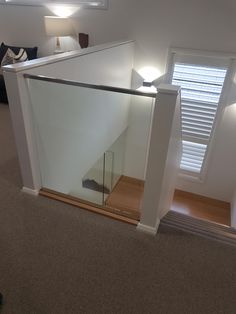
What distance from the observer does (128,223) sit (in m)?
2.04

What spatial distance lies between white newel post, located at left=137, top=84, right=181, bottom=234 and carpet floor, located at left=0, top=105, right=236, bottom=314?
0.16 m

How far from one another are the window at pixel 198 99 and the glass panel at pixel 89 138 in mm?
1403

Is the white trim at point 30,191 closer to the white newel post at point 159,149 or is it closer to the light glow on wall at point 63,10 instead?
the white newel post at point 159,149

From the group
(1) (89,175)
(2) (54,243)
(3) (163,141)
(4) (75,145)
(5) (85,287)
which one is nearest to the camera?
(5) (85,287)

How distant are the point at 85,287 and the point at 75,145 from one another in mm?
1432

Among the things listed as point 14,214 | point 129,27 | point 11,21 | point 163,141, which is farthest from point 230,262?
point 11,21

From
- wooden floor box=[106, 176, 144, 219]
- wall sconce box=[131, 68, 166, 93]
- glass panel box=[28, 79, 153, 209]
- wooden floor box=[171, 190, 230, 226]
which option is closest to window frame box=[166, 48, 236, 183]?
wall sconce box=[131, 68, 166, 93]

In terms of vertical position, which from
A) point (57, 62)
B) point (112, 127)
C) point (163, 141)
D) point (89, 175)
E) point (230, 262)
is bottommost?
point (89, 175)

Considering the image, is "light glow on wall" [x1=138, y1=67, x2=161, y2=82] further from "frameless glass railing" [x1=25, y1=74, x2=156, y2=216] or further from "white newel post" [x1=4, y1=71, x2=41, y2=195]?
"white newel post" [x1=4, y1=71, x2=41, y2=195]

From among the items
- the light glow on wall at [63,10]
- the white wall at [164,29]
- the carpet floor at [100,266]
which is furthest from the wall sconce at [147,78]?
the carpet floor at [100,266]

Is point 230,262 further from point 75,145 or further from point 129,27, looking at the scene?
point 129,27

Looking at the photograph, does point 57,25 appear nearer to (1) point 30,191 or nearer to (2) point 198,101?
(2) point 198,101

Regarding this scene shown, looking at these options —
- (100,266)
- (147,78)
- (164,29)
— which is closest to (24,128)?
(100,266)

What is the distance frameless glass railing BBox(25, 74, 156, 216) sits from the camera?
2.11 m
